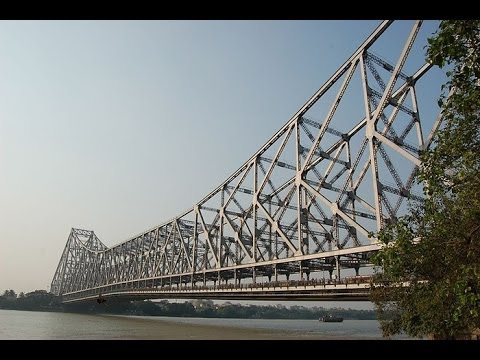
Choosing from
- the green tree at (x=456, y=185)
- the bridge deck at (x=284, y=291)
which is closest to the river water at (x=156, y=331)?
the bridge deck at (x=284, y=291)

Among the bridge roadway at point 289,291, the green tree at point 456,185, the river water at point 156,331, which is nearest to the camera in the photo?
the green tree at point 456,185

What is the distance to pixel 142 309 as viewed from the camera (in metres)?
137

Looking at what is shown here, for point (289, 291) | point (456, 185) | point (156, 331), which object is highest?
point (456, 185)

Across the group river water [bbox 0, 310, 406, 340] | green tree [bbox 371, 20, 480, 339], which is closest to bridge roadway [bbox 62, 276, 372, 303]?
river water [bbox 0, 310, 406, 340]

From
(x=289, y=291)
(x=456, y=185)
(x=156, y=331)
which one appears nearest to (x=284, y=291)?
(x=289, y=291)

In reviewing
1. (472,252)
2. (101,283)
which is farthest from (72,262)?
(472,252)

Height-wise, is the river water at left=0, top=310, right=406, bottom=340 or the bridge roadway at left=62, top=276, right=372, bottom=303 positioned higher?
the bridge roadway at left=62, top=276, right=372, bottom=303

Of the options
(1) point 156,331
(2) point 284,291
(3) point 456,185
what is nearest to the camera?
(3) point 456,185

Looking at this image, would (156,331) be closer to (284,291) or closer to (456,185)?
(284,291)

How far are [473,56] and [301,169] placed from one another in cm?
4125

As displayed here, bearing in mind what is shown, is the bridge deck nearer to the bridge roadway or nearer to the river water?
the bridge roadway

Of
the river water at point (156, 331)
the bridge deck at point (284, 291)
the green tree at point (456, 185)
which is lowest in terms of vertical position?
the river water at point (156, 331)

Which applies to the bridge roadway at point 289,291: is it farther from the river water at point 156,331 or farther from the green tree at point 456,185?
the green tree at point 456,185
